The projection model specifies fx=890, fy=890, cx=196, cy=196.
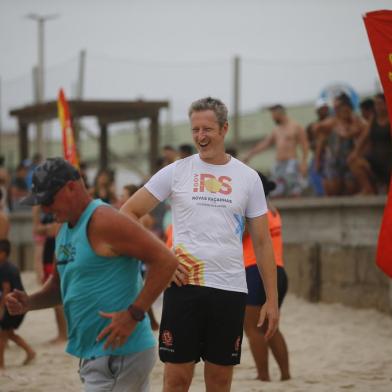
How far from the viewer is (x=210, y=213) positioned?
4797 mm

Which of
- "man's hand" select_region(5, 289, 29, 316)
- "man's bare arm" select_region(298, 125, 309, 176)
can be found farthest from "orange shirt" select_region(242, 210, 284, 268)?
"man's bare arm" select_region(298, 125, 309, 176)

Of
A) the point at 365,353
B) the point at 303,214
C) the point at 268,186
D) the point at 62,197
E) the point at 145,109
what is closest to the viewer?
the point at 62,197

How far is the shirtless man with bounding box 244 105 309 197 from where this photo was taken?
41.5 feet

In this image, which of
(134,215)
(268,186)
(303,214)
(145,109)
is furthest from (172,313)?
(145,109)

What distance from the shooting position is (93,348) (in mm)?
4008

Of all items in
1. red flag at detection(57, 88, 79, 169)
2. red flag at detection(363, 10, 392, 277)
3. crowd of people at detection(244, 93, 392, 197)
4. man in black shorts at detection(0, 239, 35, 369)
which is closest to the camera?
red flag at detection(363, 10, 392, 277)

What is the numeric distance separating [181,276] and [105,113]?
Answer: 475 inches

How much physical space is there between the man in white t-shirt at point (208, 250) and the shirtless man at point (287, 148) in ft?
25.1

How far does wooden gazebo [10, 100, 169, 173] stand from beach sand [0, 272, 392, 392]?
449 cm

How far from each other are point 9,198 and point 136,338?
44.0 ft

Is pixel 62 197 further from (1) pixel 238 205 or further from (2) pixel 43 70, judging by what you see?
(2) pixel 43 70

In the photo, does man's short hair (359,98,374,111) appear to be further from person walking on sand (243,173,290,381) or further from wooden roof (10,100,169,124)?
wooden roof (10,100,169,124)

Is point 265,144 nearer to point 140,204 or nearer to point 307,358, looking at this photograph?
point 307,358

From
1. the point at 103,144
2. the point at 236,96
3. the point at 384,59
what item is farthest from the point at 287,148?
the point at 384,59
